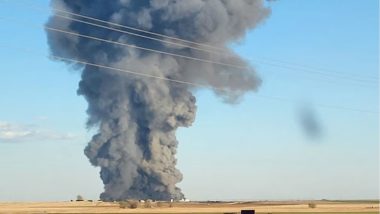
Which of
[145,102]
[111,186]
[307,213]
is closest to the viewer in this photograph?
[307,213]

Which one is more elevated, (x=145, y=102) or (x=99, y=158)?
(x=145, y=102)

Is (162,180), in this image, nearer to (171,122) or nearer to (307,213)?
(171,122)

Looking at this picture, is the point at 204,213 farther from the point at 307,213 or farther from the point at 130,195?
the point at 130,195

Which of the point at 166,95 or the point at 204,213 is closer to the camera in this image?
the point at 204,213

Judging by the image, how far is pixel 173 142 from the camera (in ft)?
545

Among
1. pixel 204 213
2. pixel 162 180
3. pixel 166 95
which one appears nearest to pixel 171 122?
pixel 166 95

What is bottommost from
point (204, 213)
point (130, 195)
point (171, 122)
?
point (204, 213)

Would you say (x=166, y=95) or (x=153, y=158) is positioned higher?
(x=166, y=95)

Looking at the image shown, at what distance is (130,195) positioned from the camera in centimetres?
17525

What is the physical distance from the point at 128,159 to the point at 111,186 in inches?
318

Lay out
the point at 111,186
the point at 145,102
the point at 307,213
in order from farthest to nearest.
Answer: the point at 111,186 < the point at 145,102 < the point at 307,213

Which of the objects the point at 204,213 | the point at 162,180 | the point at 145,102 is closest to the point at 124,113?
the point at 145,102

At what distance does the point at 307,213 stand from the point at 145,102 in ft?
195

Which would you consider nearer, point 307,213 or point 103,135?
point 307,213
